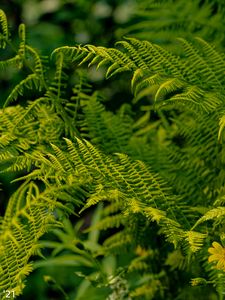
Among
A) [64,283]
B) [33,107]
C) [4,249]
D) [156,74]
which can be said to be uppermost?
[156,74]

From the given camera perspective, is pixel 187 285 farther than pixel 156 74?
Yes

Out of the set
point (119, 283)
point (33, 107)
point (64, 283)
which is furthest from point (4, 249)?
point (64, 283)

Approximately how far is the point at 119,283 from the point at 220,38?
0.63 metres

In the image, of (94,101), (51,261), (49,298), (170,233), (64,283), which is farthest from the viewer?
(49,298)

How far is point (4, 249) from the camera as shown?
1.24 meters

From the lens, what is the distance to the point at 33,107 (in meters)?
1.46

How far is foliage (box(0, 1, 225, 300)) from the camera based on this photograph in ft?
4.03

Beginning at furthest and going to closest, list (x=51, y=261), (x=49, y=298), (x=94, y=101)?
(x=49, y=298)
(x=51, y=261)
(x=94, y=101)

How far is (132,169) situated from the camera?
1.31m

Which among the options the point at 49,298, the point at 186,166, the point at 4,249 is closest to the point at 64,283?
the point at 49,298

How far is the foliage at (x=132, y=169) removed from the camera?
4.03 ft

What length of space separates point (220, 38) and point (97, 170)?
690 mm

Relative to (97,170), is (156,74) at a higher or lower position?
higher

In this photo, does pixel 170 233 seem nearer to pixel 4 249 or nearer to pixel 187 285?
pixel 4 249
